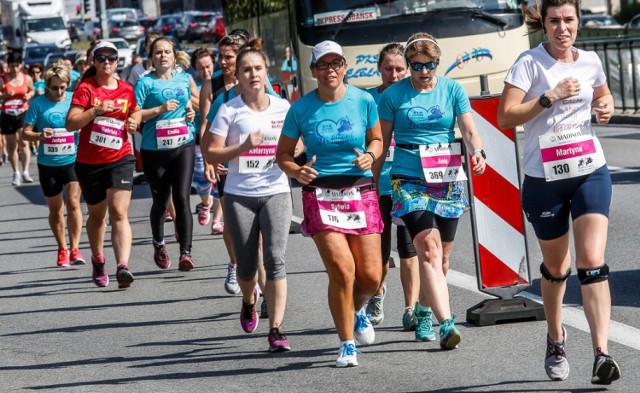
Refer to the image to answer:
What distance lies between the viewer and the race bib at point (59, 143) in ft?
43.4

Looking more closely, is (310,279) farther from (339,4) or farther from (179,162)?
(339,4)

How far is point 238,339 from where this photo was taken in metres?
9.21

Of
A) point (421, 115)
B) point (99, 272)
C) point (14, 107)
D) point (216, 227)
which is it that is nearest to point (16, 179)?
point (14, 107)

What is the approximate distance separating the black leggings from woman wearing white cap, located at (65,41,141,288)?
54 centimetres

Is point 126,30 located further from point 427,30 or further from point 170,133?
point 170,133

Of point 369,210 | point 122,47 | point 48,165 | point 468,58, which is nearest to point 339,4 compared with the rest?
point 468,58

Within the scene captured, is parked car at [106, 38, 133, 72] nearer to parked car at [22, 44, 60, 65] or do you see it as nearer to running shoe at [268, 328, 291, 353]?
parked car at [22, 44, 60, 65]

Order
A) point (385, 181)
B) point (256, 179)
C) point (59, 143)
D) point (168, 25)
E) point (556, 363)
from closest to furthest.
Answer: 1. point (556, 363)
2. point (256, 179)
3. point (385, 181)
4. point (59, 143)
5. point (168, 25)

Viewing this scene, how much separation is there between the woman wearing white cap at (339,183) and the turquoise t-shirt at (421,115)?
28cm

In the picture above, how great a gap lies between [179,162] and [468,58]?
A: 7839 mm

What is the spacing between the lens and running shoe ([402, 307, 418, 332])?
8961mm

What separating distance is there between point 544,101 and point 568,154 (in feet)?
1.00

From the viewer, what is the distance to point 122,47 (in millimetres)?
62344

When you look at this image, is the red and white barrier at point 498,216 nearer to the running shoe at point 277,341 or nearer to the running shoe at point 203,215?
the running shoe at point 277,341
